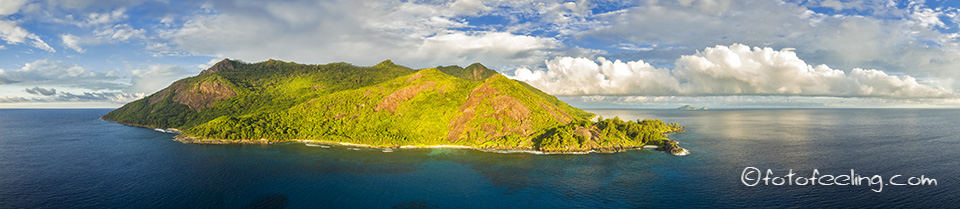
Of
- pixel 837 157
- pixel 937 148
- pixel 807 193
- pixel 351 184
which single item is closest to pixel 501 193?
pixel 351 184

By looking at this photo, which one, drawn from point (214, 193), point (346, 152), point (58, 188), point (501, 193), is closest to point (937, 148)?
point (501, 193)

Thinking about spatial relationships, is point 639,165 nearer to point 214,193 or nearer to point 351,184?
point 351,184

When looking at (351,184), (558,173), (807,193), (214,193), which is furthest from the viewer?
(558,173)

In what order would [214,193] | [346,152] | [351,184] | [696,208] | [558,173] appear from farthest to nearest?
[346,152] → [558,173] → [351,184] → [214,193] → [696,208]

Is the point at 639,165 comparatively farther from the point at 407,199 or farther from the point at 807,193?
the point at 407,199

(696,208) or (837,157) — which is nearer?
(696,208)

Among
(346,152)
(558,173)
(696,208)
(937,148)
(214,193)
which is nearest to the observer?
(696,208)
